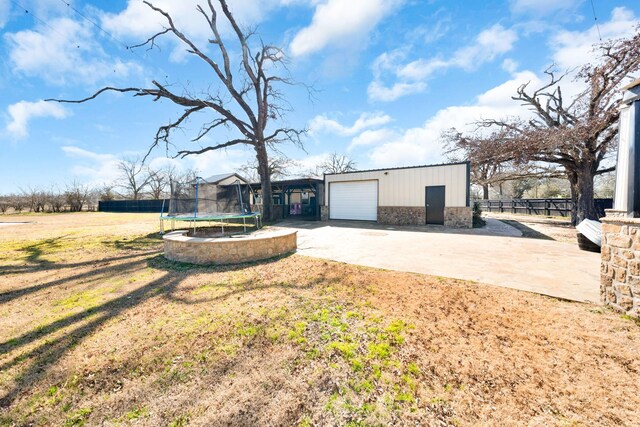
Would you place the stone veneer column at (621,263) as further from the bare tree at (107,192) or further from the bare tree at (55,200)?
the bare tree at (107,192)

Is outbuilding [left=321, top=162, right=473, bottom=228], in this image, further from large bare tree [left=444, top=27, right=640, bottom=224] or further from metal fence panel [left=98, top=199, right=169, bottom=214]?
metal fence panel [left=98, top=199, right=169, bottom=214]

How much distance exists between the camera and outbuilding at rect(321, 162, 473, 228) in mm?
10617

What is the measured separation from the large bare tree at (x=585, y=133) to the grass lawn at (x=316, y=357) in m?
9.52

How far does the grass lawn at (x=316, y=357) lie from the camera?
1.56 m

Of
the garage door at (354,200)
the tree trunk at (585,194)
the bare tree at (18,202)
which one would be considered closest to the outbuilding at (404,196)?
the garage door at (354,200)

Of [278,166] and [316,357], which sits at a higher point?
[278,166]

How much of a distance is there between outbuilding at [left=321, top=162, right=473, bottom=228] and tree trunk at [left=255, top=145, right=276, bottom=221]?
3201mm

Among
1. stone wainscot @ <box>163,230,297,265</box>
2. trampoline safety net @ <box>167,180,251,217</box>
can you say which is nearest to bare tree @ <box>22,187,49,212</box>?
trampoline safety net @ <box>167,180,251,217</box>

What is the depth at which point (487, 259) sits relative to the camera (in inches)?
201

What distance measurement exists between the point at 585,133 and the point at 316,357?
41.8 feet

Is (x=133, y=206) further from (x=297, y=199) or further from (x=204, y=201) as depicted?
(x=204, y=201)

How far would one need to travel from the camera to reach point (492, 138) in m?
10.8

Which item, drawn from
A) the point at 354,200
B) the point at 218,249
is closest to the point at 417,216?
the point at 354,200

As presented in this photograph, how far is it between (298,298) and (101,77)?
46.2 ft
